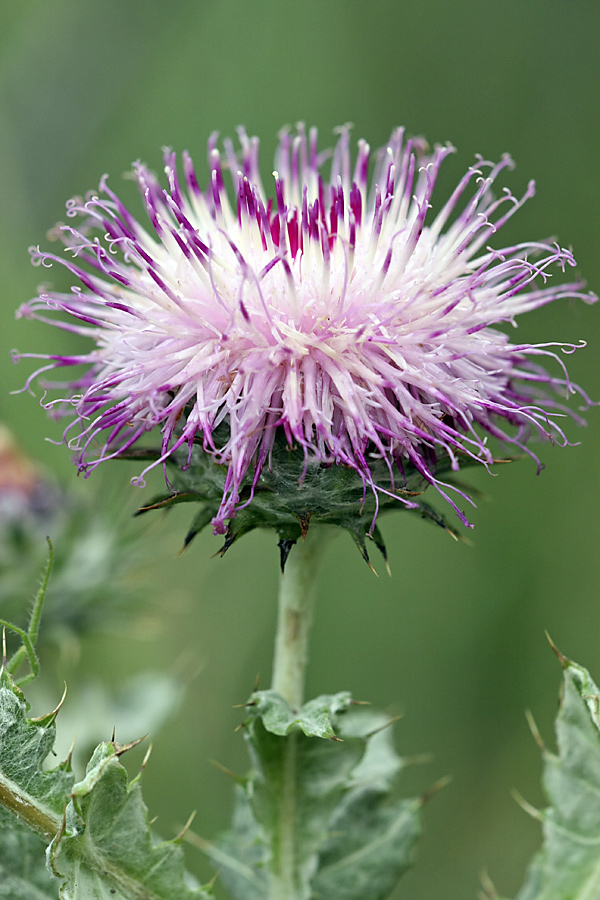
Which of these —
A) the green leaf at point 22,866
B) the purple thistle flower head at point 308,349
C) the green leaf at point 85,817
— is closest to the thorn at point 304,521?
the purple thistle flower head at point 308,349

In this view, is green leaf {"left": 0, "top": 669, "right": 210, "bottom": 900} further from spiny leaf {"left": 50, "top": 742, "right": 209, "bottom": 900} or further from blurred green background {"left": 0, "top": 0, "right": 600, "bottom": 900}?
blurred green background {"left": 0, "top": 0, "right": 600, "bottom": 900}

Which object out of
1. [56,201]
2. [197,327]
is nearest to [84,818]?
[197,327]

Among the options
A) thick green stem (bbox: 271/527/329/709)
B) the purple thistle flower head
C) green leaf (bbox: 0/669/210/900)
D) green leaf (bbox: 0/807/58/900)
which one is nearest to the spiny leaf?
green leaf (bbox: 0/669/210/900)

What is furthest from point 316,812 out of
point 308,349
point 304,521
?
point 308,349

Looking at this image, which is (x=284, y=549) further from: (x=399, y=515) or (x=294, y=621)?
(x=399, y=515)

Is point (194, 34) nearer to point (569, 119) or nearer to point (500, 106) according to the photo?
point (500, 106)

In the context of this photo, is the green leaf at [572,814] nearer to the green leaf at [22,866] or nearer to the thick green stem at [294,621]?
the thick green stem at [294,621]
